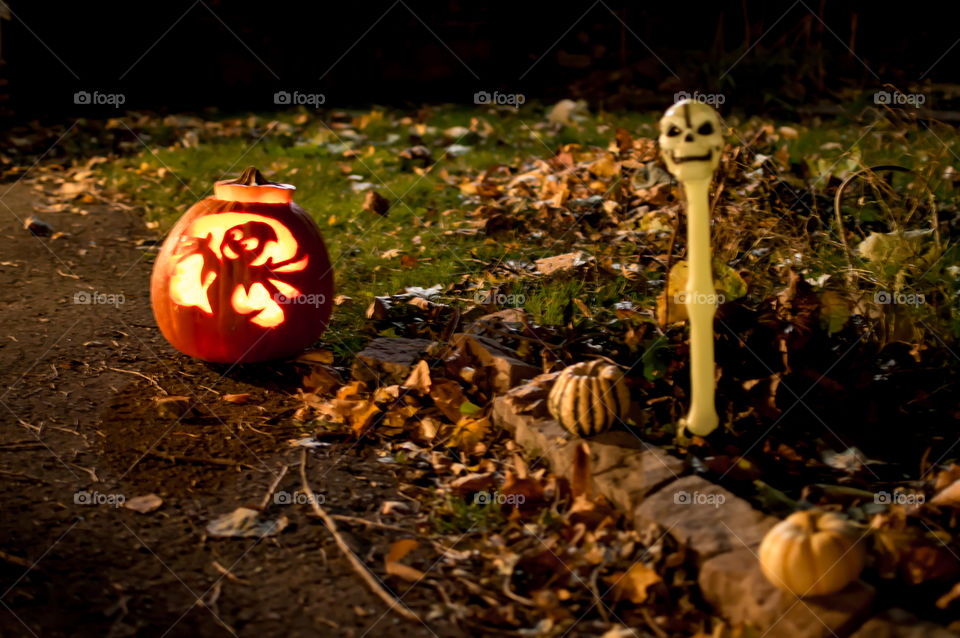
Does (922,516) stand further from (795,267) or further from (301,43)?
(301,43)

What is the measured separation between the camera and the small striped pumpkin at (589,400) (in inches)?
98.8

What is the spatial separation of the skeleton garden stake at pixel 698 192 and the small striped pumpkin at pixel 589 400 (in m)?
0.24

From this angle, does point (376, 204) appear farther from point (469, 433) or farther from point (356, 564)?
point (356, 564)

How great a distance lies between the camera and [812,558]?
6.03ft

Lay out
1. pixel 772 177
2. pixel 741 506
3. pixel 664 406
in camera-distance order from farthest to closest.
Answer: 1. pixel 772 177
2. pixel 664 406
3. pixel 741 506

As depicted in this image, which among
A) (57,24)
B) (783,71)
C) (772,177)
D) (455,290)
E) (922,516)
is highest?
(57,24)

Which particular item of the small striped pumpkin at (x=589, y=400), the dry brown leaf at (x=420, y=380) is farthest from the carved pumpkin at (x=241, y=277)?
the small striped pumpkin at (x=589, y=400)

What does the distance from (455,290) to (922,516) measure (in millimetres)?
2011

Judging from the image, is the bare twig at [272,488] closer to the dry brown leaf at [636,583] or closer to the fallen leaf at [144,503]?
the fallen leaf at [144,503]

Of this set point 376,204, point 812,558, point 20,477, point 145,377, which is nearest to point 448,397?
point 145,377

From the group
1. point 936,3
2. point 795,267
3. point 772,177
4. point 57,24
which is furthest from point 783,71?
point 57,24

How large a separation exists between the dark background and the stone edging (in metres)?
5.91

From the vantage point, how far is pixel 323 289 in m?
3.19

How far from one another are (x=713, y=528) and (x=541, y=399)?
2.54 feet
